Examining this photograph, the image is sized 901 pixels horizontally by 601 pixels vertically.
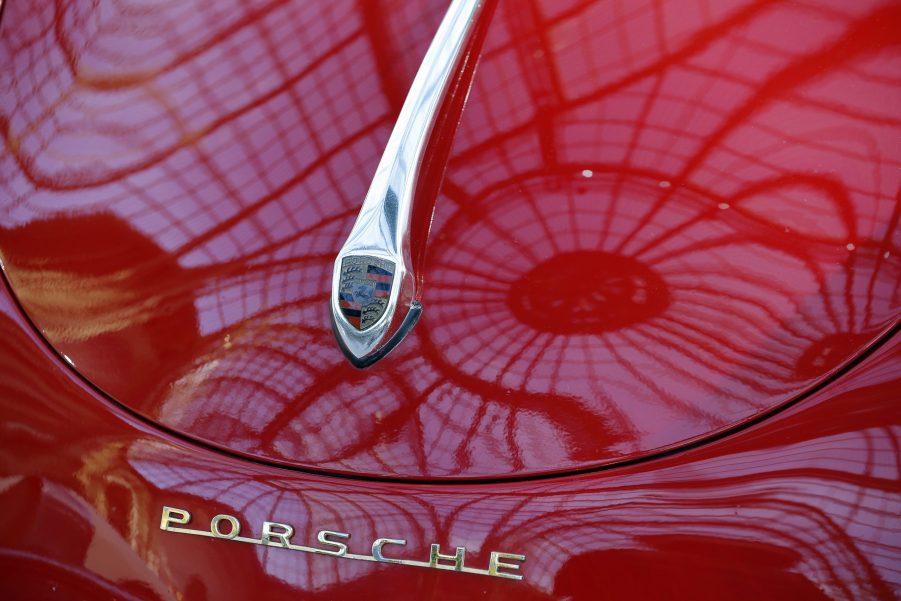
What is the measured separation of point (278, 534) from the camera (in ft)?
2.99

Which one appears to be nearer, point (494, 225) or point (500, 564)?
point (500, 564)

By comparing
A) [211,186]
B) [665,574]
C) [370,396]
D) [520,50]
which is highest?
[520,50]

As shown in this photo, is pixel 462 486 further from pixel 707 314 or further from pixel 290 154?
pixel 290 154

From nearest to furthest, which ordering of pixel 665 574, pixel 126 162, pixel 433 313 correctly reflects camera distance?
pixel 665 574
pixel 433 313
pixel 126 162

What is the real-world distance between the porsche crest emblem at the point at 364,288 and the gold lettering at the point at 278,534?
0.22 meters

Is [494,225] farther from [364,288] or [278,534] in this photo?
[278,534]

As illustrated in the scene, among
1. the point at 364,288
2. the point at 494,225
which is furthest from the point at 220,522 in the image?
the point at 494,225

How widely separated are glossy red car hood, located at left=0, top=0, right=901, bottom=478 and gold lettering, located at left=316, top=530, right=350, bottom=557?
7 cm

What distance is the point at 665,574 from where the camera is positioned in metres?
0.86

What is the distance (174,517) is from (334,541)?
18 centimetres

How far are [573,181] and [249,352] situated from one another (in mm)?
414

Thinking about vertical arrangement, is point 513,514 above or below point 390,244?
below

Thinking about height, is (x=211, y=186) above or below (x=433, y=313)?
above

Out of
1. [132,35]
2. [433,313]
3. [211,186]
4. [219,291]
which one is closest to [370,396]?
[433,313]
